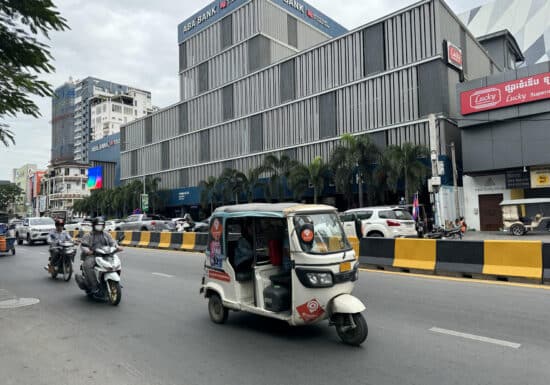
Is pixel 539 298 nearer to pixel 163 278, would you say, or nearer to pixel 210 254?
pixel 210 254

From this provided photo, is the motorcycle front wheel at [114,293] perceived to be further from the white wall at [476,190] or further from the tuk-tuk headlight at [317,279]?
the white wall at [476,190]

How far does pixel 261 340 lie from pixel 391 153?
77.1 ft

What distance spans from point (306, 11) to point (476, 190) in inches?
1364

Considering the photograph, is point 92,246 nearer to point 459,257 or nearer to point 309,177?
point 459,257

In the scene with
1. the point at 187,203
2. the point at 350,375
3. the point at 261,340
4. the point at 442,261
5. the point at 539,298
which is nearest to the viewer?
the point at 350,375

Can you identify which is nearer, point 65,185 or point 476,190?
point 476,190

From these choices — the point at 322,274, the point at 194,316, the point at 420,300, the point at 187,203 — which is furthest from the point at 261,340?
the point at 187,203

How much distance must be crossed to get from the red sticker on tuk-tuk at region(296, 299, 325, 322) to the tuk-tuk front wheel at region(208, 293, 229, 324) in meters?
1.53

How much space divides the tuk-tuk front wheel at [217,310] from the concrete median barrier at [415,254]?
624cm

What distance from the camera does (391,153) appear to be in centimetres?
2727

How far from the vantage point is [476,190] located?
28.9 metres

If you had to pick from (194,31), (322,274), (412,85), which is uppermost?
(194,31)

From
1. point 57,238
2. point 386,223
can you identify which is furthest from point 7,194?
point 386,223

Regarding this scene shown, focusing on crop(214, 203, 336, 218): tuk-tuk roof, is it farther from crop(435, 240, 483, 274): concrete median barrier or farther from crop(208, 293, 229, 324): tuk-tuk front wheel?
crop(435, 240, 483, 274): concrete median barrier
